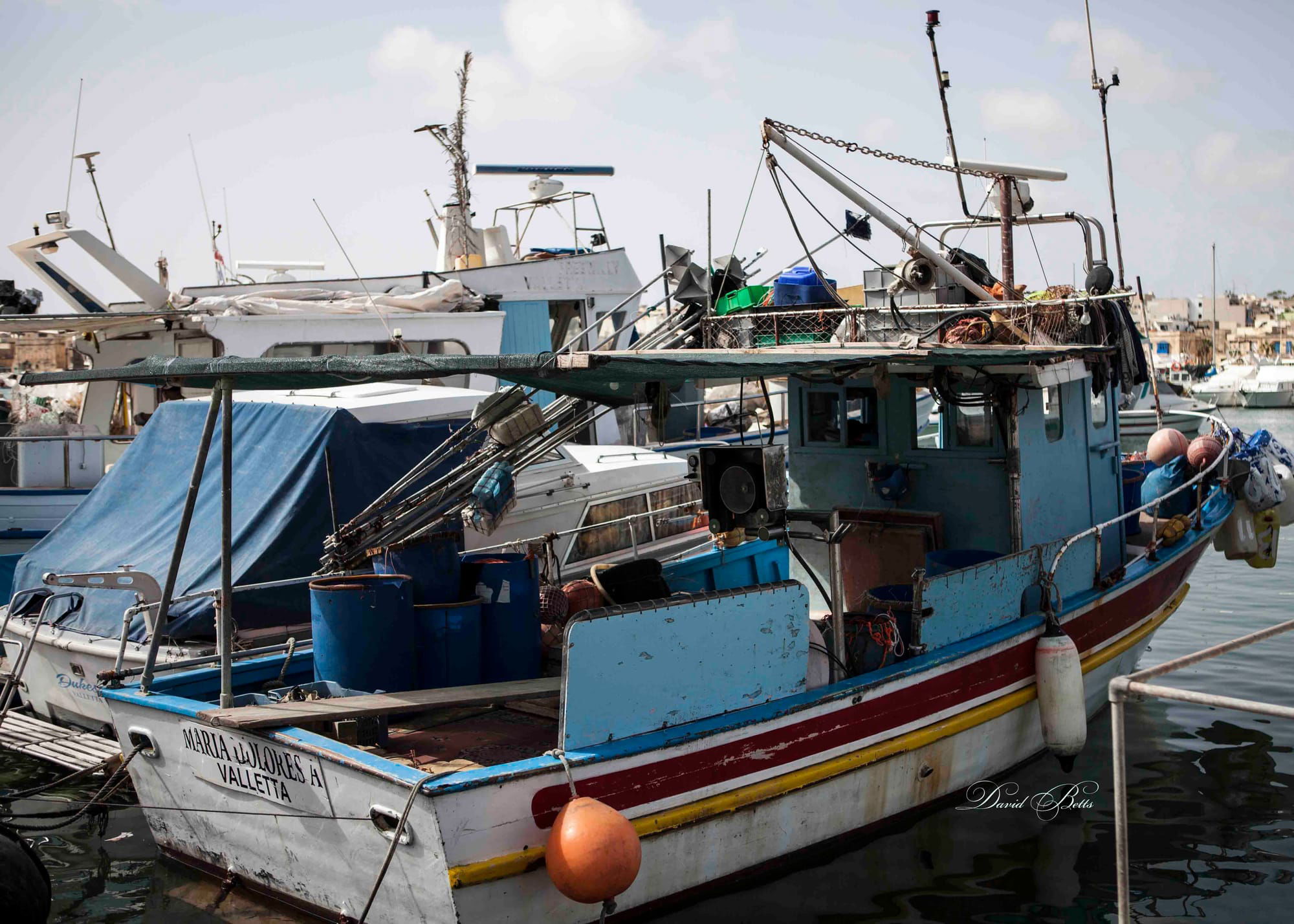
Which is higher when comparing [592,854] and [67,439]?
[67,439]

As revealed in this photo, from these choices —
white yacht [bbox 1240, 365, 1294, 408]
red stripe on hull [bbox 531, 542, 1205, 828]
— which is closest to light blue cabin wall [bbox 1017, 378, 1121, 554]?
red stripe on hull [bbox 531, 542, 1205, 828]

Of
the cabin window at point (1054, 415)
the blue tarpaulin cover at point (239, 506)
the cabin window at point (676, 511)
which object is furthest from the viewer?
the cabin window at point (676, 511)

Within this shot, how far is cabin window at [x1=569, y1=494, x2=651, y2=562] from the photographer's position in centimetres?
1124

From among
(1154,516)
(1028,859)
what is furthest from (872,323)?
(1028,859)

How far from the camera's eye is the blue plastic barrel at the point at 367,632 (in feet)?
21.5

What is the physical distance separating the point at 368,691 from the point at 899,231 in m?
5.51

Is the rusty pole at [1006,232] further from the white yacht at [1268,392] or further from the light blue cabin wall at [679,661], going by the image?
the white yacht at [1268,392]

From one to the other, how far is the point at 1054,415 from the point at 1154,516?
1915 mm

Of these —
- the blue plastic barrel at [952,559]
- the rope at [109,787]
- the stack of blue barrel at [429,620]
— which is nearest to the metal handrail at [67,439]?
the rope at [109,787]

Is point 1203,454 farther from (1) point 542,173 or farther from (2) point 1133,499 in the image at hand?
(1) point 542,173

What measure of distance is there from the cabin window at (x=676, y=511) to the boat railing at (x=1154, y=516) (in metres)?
4.17

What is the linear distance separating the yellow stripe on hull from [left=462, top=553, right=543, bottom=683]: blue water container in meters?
1.40

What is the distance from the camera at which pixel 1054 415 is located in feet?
29.1

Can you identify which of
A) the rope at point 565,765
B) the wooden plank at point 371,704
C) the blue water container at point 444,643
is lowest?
the rope at point 565,765
